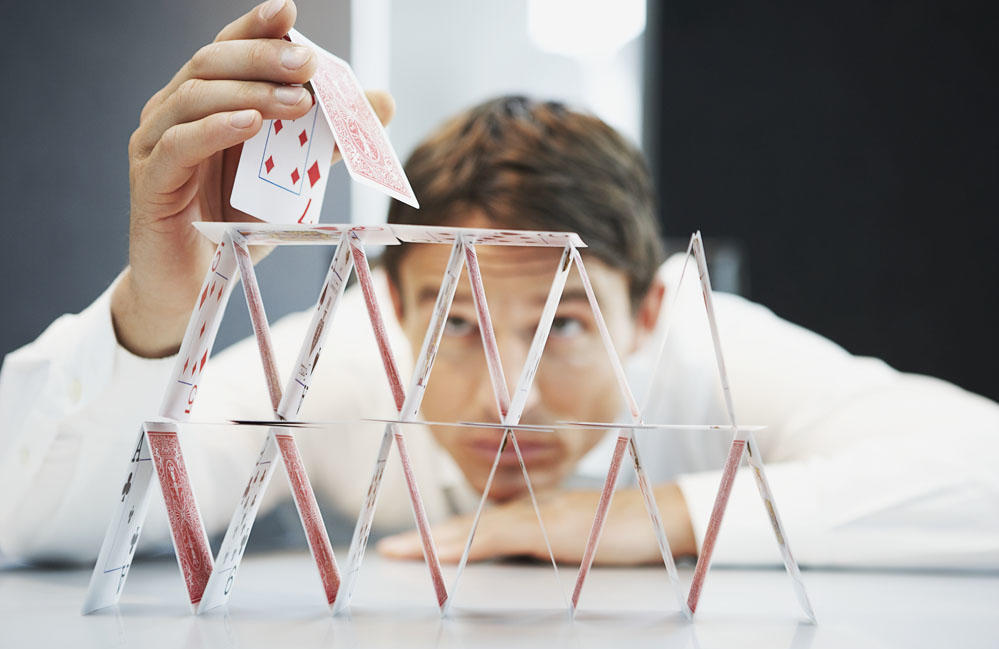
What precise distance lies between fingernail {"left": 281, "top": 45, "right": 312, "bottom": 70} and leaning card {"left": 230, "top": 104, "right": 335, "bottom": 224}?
0.12 m

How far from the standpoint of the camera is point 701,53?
509 cm

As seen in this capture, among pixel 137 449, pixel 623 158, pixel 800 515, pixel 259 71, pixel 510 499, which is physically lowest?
pixel 510 499

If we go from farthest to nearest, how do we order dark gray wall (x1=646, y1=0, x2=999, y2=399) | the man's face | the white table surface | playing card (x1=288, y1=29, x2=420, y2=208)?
1. dark gray wall (x1=646, y1=0, x2=999, y2=399)
2. the man's face
3. playing card (x1=288, y1=29, x2=420, y2=208)
4. the white table surface

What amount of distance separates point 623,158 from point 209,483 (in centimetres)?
149

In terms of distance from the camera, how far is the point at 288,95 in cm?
137

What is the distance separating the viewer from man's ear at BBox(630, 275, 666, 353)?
2.69 metres

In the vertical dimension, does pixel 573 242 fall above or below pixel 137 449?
above

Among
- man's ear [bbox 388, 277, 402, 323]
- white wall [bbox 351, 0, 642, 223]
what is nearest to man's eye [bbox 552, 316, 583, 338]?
man's ear [bbox 388, 277, 402, 323]

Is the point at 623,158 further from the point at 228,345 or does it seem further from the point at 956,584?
the point at 956,584

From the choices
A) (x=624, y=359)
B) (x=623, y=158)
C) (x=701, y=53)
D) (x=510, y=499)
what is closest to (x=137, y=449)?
(x=510, y=499)

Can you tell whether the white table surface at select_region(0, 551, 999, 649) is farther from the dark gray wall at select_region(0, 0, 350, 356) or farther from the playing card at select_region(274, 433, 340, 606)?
the dark gray wall at select_region(0, 0, 350, 356)

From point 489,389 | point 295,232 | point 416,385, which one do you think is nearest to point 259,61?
point 295,232

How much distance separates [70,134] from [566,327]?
1.30 m

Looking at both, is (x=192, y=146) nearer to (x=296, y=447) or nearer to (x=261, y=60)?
(x=261, y=60)
